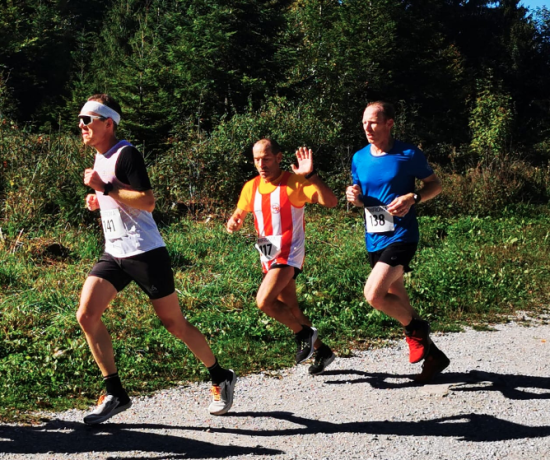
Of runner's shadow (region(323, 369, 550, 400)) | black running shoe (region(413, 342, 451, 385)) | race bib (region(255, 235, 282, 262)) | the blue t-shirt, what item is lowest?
runner's shadow (region(323, 369, 550, 400))

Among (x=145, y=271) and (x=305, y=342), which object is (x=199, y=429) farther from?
(x=305, y=342)

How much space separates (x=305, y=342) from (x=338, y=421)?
1082 mm

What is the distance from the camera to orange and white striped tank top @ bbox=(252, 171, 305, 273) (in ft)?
16.8

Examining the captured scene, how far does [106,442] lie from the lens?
3941 mm

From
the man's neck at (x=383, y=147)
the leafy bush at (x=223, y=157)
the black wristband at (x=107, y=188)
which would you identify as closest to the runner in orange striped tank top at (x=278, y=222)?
the man's neck at (x=383, y=147)

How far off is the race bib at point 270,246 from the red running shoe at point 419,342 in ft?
3.81

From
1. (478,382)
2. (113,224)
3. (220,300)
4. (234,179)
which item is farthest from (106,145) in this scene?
(234,179)

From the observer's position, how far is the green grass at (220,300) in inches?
208

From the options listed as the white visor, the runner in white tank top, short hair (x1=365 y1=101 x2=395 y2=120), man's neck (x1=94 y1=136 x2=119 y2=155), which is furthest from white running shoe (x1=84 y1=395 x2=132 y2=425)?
short hair (x1=365 y1=101 x2=395 y2=120)

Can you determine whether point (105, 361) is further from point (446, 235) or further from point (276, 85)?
point (276, 85)

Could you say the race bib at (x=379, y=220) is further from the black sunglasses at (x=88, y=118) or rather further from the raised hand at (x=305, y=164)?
the black sunglasses at (x=88, y=118)

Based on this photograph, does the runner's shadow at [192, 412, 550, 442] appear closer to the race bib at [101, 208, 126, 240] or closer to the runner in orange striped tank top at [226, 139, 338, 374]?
the runner in orange striped tank top at [226, 139, 338, 374]

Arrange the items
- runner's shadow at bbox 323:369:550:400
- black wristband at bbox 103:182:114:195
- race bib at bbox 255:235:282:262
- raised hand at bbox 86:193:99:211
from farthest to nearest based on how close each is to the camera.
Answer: race bib at bbox 255:235:282:262 < runner's shadow at bbox 323:369:550:400 < raised hand at bbox 86:193:99:211 < black wristband at bbox 103:182:114:195

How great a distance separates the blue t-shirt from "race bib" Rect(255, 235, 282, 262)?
2.29ft
